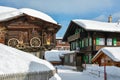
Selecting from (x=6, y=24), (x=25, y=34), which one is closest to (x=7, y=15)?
(x=6, y=24)

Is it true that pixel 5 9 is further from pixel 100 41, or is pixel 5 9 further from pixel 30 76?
pixel 100 41

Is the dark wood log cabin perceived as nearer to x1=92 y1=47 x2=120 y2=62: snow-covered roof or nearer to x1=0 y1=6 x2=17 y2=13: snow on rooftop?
x1=92 y1=47 x2=120 y2=62: snow-covered roof

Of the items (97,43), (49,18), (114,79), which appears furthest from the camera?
(97,43)

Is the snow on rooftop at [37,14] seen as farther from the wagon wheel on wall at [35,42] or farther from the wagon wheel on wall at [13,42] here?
the wagon wheel on wall at [13,42]

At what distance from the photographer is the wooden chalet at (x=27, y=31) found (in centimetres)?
2898

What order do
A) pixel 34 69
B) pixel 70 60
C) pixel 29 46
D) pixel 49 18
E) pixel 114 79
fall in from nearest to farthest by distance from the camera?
pixel 34 69 → pixel 114 79 → pixel 29 46 → pixel 49 18 → pixel 70 60

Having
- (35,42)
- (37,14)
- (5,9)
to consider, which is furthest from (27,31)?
(5,9)

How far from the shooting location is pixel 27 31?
29438 millimetres

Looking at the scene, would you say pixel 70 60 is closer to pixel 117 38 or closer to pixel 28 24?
pixel 117 38

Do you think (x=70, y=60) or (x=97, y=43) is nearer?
(x=97, y=43)

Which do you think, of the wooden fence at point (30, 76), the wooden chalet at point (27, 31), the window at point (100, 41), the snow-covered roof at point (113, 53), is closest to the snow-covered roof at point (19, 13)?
the wooden chalet at point (27, 31)

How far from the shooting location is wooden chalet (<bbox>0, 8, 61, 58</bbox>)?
2898cm

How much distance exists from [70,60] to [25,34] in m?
22.8

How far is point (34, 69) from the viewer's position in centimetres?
1625
